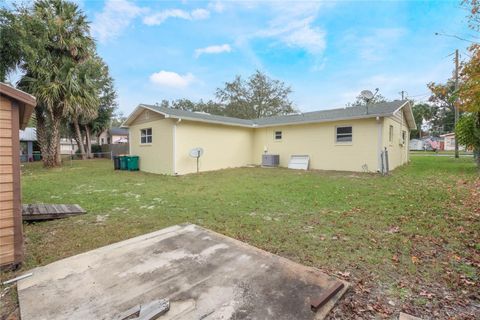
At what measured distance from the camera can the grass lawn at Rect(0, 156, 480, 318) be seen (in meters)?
2.29

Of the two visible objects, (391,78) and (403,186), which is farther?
(391,78)

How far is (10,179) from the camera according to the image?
261 centimetres

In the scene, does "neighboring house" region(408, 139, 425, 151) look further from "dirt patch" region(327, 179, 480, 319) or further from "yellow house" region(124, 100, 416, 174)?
"dirt patch" region(327, 179, 480, 319)

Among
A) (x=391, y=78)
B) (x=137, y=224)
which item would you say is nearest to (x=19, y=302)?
(x=137, y=224)

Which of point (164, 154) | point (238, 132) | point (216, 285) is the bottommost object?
point (216, 285)

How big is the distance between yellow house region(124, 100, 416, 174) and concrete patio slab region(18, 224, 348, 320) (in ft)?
25.4

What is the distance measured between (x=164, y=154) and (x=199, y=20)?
570 cm

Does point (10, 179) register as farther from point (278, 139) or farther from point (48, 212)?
point (278, 139)

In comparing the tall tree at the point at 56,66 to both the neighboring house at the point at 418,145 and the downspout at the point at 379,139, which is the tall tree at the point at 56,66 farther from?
the neighboring house at the point at 418,145

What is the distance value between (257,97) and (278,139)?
645 inches

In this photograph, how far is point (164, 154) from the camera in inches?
425

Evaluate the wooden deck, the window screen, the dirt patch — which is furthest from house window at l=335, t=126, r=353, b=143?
the wooden deck

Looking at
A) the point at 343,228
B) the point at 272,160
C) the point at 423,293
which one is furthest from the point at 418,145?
the point at 423,293

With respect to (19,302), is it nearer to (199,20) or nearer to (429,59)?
(199,20)
